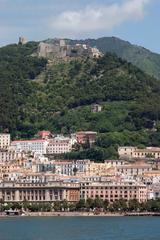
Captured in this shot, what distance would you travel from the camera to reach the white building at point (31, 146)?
14900cm

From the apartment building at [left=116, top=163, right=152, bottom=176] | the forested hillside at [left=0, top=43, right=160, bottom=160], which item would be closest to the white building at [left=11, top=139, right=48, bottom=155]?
the forested hillside at [left=0, top=43, right=160, bottom=160]

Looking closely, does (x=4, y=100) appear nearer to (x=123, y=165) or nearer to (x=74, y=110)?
(x=74, y=110)

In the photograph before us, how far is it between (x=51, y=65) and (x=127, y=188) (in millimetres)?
59979

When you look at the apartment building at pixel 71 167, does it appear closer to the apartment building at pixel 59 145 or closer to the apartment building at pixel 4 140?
the apartment building at pixel 59 145

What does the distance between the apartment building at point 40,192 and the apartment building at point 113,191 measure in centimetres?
97

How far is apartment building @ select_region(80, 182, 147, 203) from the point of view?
12131cm

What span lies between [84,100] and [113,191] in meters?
40.9

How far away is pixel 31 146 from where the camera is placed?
491 ft

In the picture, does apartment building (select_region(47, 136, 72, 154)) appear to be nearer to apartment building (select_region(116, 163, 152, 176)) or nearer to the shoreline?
apartment building (select_region(116, 163, 152, 176))

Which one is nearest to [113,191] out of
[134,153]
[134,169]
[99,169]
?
[99,169]

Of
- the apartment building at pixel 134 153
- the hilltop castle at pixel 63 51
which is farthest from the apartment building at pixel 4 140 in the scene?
the hilltop castle at pixel 63 51

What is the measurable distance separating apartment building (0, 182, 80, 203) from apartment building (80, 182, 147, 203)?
3.20 ft

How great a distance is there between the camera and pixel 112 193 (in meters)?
122

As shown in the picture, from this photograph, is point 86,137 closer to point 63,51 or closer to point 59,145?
point 59,145
